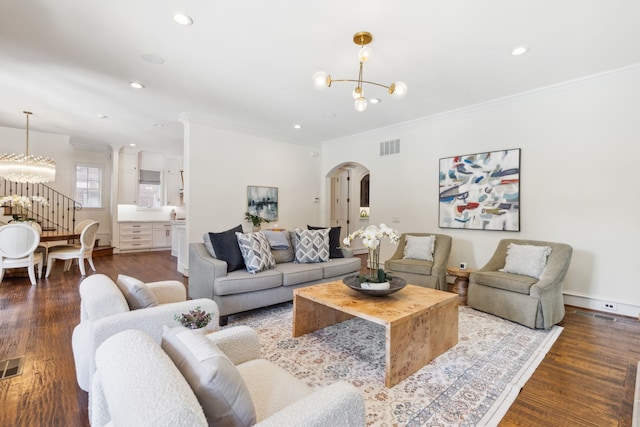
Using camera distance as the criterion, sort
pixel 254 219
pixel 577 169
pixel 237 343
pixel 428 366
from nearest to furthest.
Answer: pixel 237 343, pixel 428 366, pixel 577 169, pixel 254 219

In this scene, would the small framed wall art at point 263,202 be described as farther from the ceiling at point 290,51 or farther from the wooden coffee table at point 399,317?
the wooden coffee table at point 399,317

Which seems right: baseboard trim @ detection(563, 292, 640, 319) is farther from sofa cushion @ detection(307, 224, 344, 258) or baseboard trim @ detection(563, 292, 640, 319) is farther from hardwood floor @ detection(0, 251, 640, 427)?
sofa cushion @ detection(307, 224, 344, 258)

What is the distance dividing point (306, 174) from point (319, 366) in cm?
482

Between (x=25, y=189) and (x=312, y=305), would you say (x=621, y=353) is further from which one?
(x=25, y=189)

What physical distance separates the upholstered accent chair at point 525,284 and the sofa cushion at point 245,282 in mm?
2396

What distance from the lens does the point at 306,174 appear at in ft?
22.0

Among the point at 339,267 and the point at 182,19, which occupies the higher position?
the point at 182,19

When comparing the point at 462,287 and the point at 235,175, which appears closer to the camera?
the point at 462,287

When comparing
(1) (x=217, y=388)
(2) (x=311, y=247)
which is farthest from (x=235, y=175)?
(1) (x=217, y=388)

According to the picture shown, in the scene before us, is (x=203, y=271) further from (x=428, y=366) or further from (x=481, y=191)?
(x=481, y=191)

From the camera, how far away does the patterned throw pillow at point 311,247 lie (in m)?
4.02

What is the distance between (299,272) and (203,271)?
109cm

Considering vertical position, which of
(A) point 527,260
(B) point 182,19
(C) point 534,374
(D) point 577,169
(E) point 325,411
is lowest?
(C) point 534,374

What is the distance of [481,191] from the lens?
443 centimetres
